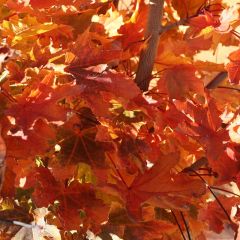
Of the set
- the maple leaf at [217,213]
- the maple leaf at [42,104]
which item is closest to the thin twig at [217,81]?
the maple leaf at [217,213]

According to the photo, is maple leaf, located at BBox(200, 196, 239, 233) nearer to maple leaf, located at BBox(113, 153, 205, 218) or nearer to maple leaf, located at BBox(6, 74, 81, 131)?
maple leaf, located at BBox(113, 153, 205, 218)

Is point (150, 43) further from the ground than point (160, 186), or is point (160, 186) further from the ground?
point (150, 43)

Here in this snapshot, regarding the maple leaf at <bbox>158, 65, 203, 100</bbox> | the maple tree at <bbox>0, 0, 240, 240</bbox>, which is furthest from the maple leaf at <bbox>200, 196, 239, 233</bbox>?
the maple leaf at <bbox>158, 65, 203, 100</bbox>

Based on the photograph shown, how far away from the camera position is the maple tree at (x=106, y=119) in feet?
1.79

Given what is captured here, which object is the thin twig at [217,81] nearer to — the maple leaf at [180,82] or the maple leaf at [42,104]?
the maple leaf at [180,82]

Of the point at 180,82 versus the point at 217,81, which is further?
A: the point at 217,81

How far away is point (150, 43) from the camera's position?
67 centimetres

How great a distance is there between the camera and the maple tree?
1.79 feet

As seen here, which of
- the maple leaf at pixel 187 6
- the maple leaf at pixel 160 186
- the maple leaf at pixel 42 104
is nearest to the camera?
the maple leaf at pixel 42 104

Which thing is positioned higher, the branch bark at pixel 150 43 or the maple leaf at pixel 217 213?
the branch bark at pixel 150 43

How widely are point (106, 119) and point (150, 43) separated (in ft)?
0.44

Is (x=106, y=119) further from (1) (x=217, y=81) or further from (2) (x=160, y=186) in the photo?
(1) (x=217, y=81)

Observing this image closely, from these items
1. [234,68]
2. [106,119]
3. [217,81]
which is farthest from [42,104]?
[217,81]

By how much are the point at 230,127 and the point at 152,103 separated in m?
0.11
